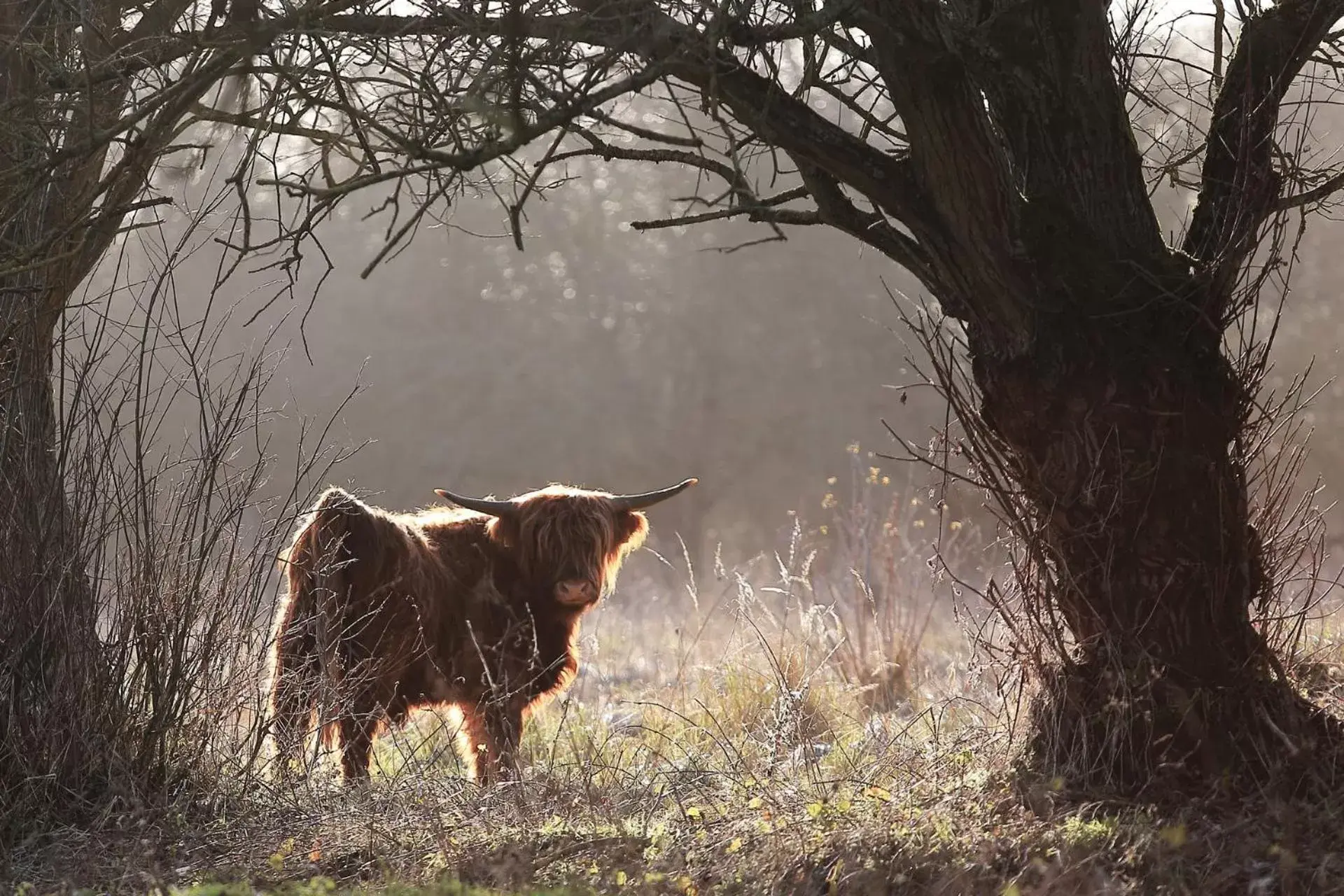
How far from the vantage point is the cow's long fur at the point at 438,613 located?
17.0 ft

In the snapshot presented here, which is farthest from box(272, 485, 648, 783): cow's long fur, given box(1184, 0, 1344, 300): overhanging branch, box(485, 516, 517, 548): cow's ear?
box(1184, 0, 1344, 300): overhanging branch

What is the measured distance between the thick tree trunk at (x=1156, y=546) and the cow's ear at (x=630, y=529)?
3.24m

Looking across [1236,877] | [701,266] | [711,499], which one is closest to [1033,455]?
[1236,877]

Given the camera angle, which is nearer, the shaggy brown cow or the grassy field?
the grassy field

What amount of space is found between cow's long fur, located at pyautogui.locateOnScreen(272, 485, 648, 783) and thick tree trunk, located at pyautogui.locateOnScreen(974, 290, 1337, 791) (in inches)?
86.5

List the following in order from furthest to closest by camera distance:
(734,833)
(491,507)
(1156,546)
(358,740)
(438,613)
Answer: (491,507) → (438,613) → (358,740) → (734,833) → (1156,546)

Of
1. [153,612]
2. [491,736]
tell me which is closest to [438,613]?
[491,736]

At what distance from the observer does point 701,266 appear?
3322 centimetres

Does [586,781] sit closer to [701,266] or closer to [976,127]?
[976,127]

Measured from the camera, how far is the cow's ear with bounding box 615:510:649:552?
22.3ft

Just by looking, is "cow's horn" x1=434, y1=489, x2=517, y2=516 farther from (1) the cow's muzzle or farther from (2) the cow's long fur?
(1) the cow's muzzle

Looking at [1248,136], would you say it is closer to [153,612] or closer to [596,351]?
[153,612]

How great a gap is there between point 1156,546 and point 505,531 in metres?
3.38

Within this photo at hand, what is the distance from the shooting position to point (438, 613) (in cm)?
586
